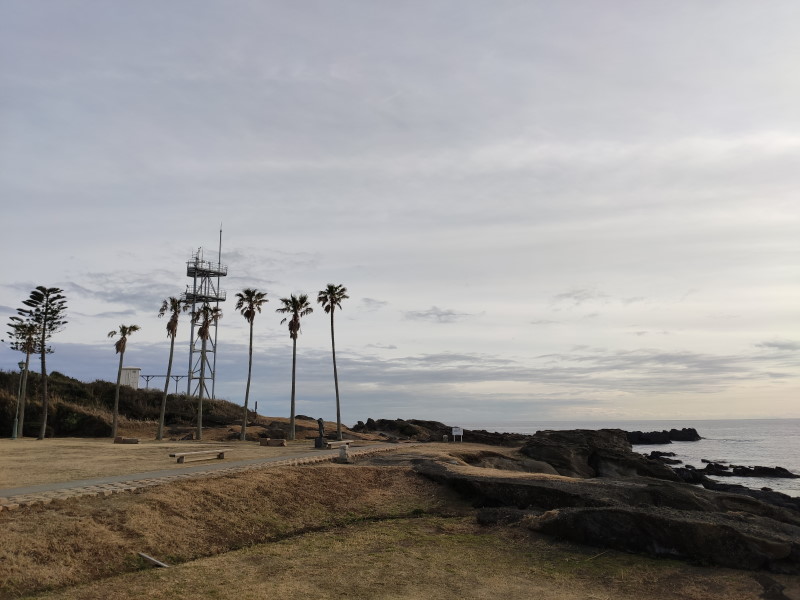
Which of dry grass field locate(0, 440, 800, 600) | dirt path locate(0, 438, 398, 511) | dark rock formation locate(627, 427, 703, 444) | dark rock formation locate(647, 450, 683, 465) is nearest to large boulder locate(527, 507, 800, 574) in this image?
dry grass field locate(0, 440, 800, 600)

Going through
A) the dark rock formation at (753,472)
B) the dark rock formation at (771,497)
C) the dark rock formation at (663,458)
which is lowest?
the dark rock formation at (663,458)

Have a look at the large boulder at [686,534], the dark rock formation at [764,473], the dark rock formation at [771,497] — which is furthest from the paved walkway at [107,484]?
the dark rock formation at [764,473]

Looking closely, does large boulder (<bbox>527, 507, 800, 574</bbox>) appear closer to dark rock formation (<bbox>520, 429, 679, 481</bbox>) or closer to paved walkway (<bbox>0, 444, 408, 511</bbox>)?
paved walkway (<bbox>0, 444, 408, 511</bbox>)

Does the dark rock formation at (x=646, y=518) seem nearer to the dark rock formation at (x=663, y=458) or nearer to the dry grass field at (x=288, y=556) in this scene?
the dry grass field at (x=288, y=556)

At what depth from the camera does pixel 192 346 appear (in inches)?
2498

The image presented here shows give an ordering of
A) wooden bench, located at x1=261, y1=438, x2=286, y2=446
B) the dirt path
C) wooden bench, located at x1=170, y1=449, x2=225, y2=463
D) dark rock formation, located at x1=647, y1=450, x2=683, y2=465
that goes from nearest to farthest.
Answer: the dirt path → wooden bench, located at x1=170, y1=449, x2=225, y2=463 → wooden bench, located at x1=261, y1=438, x2=286, y2=446 → dark rock formation, located at x1=647, y1=450, x2=683, y2=465

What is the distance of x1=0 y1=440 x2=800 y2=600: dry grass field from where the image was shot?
36.8ft

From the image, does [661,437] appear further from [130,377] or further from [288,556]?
[288,556]

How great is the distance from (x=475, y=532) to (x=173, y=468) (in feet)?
42.3

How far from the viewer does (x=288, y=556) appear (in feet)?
44.7

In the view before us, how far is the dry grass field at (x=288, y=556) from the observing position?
11211 mm

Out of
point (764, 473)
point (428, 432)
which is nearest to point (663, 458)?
point (764, 473)

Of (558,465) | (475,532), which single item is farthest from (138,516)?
(558,465)

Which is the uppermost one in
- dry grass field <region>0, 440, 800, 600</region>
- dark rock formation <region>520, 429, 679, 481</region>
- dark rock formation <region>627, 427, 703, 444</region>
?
dry grass field <region>0, 440, 800, 600</region>
